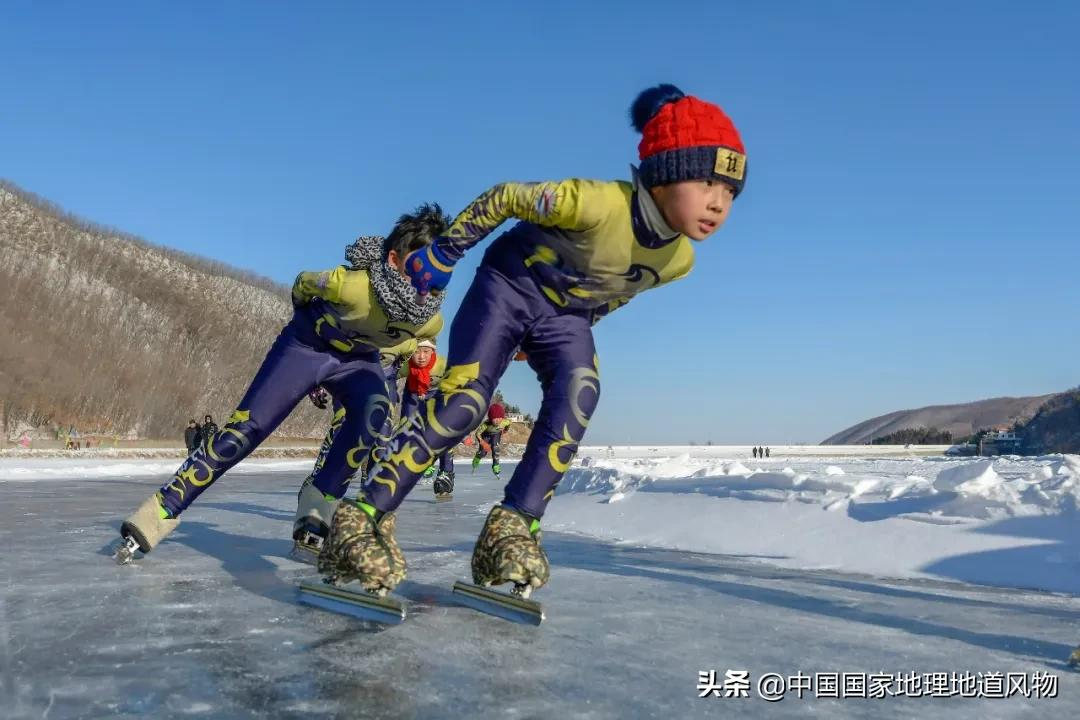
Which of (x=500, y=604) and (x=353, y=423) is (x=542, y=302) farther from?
(x=353, y=423)

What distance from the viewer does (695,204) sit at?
249 centimetres

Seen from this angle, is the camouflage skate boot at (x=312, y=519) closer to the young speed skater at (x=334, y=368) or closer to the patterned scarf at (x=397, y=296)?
the young speed skater at (x=334, y=368)

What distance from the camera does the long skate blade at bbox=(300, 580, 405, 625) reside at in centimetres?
223

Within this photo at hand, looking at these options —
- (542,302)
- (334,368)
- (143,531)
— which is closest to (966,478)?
(542,302)

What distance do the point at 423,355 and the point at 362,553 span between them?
2.10 meters

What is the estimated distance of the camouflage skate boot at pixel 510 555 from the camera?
2.40 m

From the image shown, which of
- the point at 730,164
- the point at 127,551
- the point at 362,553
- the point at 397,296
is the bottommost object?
the point at 127,551

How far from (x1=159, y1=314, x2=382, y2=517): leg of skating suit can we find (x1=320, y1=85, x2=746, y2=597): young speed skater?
125 cm

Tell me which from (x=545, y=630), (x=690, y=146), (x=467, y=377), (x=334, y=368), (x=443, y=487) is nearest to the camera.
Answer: (x=545, y=630)

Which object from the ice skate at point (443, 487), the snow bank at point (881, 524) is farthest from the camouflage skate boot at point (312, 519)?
the ice skate at point (443, 487)

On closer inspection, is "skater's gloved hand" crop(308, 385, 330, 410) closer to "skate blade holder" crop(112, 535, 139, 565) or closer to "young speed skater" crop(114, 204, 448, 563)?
"young speed skater" crop(114, 204, 448, 563)

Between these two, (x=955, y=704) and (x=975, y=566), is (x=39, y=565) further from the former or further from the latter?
(x=975, y=566)

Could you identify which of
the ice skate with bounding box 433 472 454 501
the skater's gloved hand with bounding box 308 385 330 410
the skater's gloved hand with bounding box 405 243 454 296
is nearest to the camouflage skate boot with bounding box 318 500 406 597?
the skater's gloved hand with bounding box 405 243 454 296

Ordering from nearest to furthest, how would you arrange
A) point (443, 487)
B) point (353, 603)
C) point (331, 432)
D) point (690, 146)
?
point (353, 603), point (690, 146), point (331, 432), point (443, 487)
